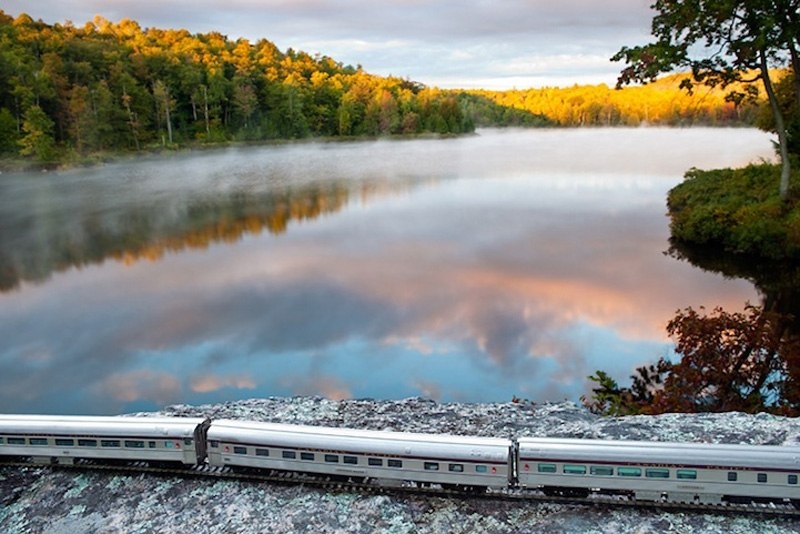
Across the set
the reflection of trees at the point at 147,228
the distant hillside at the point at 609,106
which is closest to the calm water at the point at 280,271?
the reflection of trees at the point at 147,228

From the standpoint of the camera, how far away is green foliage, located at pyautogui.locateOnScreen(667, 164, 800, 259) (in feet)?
79.5

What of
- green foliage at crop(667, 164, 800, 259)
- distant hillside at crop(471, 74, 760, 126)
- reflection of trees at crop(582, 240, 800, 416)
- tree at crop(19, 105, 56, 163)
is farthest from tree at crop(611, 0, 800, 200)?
distant hillside at crop(471, 74, 760, 126)

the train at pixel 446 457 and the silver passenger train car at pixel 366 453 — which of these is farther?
the silver passenger train car at pixel 366 453

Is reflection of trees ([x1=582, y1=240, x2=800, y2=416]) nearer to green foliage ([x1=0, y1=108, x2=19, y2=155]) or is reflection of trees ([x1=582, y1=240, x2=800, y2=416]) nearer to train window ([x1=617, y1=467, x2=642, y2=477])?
train window ([x1=617, y1=467, x2=642, y2=477])

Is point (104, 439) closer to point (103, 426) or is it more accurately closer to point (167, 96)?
point (103, 426)

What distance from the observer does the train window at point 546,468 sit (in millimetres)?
8784

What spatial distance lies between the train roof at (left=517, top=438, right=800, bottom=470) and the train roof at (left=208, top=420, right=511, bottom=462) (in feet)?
1.98

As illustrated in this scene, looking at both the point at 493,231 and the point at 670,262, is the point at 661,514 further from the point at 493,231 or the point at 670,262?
the point at 493,231

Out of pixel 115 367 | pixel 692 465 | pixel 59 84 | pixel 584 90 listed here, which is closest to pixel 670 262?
pixel 692 465

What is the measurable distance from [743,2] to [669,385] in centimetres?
1733

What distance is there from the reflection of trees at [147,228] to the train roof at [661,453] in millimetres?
26035

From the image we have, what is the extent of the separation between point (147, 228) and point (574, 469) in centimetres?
3376

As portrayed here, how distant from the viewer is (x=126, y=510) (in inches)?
360

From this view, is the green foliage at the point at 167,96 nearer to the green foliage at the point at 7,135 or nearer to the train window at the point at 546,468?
the green foliage at the point at 7,135
